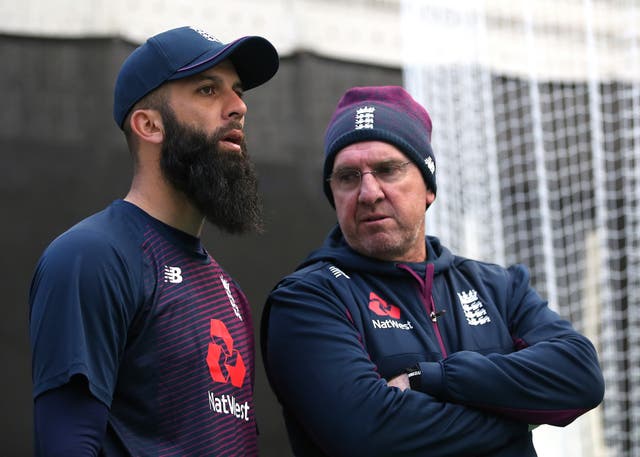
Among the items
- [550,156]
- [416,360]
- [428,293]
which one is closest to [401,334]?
[416,360]

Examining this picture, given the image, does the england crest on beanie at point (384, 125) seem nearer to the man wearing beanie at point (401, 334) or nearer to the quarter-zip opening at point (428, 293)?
the man wearing beanie at point (401, 334)

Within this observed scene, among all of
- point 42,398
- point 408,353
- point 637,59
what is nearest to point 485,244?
point 637,59

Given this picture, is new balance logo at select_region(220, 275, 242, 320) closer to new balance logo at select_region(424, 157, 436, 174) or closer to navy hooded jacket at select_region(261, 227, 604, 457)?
navy hooded jacket at select_region(261, 227, 604, 457)

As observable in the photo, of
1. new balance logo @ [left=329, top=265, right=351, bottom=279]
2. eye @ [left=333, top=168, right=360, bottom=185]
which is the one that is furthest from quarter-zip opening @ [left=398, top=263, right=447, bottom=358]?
eye @ [left=333, top=168, right=360, bottom=185]

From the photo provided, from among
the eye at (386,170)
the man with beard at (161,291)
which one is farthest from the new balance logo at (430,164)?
the man with beard at (161,291)

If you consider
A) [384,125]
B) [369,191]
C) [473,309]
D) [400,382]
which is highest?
[384,125]

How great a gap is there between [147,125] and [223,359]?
0.59m

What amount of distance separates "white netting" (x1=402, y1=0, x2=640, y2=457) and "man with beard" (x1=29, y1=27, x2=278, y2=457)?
2.38m

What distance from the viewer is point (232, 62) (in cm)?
228

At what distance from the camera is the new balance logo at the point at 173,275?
1997 mm

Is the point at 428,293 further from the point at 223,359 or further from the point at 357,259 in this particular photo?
the point at 223,359

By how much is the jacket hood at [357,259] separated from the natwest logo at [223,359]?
1.27 ft

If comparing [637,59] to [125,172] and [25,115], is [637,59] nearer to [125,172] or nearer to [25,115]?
[125,172]

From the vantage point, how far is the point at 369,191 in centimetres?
234
